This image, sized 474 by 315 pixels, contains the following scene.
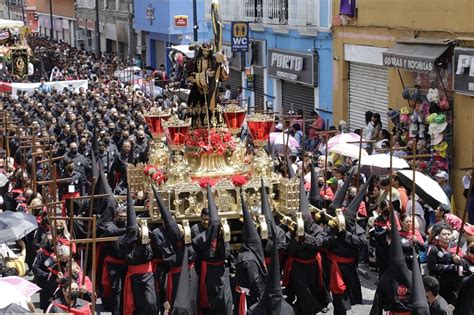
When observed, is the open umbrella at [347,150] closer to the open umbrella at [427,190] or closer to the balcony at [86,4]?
the open umbrella at [427,190]

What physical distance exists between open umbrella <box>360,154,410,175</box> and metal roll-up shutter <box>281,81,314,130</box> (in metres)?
9.42

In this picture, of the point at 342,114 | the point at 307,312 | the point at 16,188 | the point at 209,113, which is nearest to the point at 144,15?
the point at 342,114

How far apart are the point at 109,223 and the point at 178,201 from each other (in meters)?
0.81

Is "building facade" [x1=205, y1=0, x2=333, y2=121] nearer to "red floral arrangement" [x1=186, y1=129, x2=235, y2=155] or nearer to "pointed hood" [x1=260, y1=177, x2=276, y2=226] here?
"red floral arrangement" [x1=186, y1=129, x2=235, y2=155]

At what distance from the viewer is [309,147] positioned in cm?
1847

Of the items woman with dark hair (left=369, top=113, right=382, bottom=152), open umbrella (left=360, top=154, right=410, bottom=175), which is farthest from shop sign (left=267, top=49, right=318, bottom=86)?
open umbrella (left=360, top=154, right=410, bottom=175)

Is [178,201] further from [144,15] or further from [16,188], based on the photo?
[144,15]

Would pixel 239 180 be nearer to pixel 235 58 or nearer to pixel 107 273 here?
pixel 107 273

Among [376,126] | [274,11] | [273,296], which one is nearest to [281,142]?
[376,126]

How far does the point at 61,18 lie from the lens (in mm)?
63031

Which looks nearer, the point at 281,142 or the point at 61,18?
the point at 281,142

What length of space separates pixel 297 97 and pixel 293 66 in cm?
93

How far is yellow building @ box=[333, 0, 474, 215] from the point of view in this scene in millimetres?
15594

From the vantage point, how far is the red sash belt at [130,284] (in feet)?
32.1
